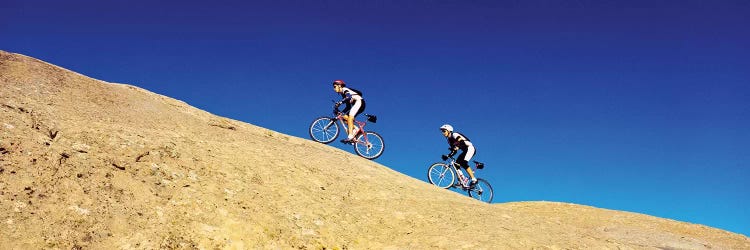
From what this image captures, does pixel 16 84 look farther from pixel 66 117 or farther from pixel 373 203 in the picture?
pixel 373 203

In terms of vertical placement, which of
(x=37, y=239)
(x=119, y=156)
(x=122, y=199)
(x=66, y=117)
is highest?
(x=66, y=117)

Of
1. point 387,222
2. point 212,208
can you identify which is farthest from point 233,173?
point 387,222

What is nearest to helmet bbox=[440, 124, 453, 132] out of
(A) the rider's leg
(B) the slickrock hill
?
(A) the rider's leg

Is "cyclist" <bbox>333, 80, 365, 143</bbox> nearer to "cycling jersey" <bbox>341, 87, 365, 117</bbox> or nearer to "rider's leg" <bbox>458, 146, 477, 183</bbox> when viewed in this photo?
"cycling jersey" <bbox>341, 87, 365, 117</bbox>

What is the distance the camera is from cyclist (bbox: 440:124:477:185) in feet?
66.5

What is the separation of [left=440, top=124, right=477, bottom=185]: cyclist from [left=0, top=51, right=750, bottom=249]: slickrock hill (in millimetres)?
6691

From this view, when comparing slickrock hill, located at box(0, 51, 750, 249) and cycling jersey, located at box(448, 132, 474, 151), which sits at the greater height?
cycling jersey, located at box(448, 132, 474, 151)

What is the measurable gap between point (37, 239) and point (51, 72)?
765 centimetres

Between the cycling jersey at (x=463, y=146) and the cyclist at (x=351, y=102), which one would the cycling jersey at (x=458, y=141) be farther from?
the cyclist at (x=351, y=102)

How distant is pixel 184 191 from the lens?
8758mm

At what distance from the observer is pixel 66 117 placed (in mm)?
9891

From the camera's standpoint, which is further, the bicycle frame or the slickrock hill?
the bicycle frame

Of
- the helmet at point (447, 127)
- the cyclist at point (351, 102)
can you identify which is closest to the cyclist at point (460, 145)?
the helmet at point (447, 127)

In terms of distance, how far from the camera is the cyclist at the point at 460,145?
20281mm
